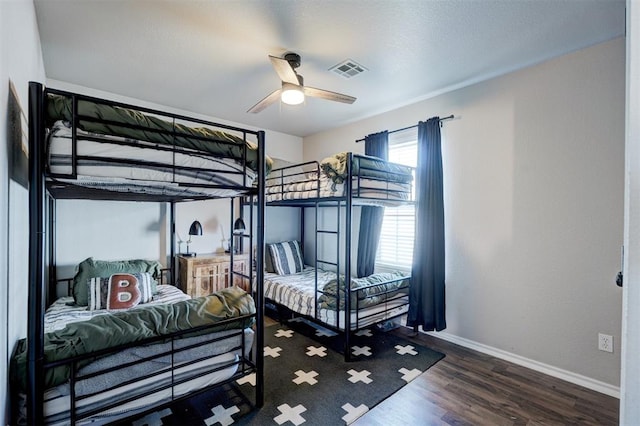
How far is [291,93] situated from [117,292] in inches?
86.8

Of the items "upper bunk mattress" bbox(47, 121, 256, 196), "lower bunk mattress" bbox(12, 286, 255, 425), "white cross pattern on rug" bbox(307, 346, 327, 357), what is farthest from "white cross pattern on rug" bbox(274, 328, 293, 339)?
"upper bunk mattress" bbox(47, 121, 256, 196)

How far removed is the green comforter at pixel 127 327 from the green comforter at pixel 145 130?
2.88 feet

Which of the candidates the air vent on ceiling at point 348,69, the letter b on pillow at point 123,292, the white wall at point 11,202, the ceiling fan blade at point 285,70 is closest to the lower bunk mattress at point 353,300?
the letter b on pillow at point 123,292

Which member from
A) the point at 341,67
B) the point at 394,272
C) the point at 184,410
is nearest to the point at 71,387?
the point at 184,410

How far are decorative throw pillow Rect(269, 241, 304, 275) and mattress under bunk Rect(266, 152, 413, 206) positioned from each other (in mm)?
1175

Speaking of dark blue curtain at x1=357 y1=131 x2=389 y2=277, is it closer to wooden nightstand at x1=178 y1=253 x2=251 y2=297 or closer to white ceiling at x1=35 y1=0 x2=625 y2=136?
white ceiling at x1=35 y1=0 x2=625 y2=136

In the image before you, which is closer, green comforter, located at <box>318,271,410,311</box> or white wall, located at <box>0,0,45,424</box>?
white wall, located at <box>0,0,45,424</box>

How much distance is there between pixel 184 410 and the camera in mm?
1938

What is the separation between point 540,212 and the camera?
2.53m

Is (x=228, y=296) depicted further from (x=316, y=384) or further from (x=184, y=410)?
(x=316, y=384)

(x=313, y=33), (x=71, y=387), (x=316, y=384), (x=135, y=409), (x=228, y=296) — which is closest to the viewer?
(x=71, y=387)

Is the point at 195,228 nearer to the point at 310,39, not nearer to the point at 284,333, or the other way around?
the point at 284,333

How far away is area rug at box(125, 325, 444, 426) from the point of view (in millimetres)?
1895

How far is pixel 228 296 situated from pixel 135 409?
2.30 feet
